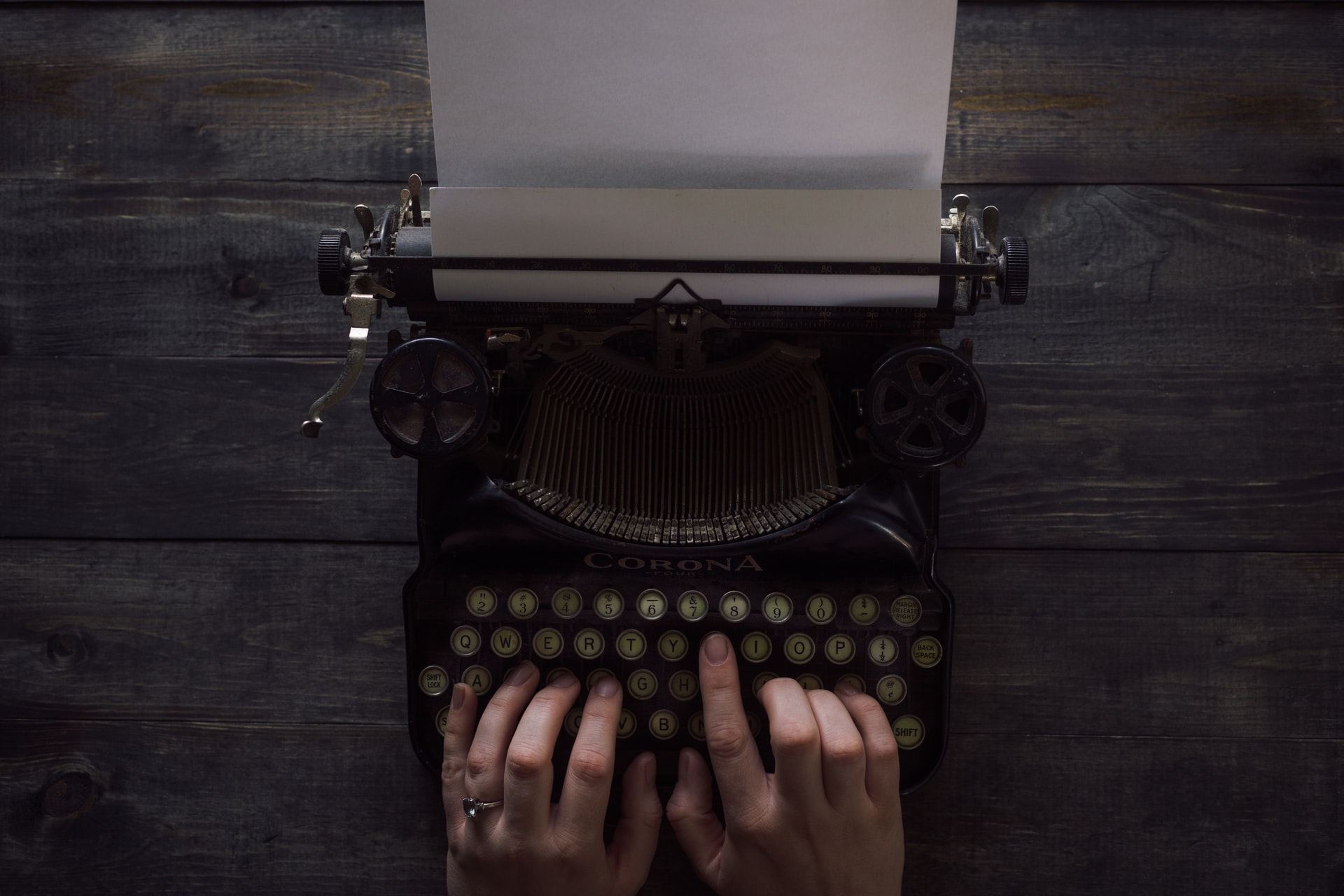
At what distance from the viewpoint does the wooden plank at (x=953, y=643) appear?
1548 mm

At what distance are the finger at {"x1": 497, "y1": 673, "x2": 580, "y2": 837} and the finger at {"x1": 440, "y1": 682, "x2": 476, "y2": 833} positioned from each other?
7 cm

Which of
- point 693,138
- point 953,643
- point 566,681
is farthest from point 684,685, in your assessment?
point 693,138

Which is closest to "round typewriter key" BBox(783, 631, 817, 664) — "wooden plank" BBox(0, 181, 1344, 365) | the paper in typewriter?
the paper in typewriter

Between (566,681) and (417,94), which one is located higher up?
(417,94)

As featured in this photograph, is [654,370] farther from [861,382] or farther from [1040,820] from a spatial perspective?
[1040,820]

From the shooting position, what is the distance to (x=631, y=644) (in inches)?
50.6

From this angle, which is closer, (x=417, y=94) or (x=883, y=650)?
(x=883, y=650)

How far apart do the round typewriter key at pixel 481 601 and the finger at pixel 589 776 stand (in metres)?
0.19

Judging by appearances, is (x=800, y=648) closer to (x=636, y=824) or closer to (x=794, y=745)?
(x=794, y=745)

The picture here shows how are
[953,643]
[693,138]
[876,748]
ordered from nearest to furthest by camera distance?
[693,138] < [876,748] < [953,643]

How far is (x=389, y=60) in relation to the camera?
161 centimetres

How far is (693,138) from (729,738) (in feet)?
2.53

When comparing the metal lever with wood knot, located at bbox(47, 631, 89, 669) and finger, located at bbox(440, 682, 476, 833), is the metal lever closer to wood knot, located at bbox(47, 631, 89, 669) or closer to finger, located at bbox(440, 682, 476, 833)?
finger, located at bbox(440, 682, 476, 833)

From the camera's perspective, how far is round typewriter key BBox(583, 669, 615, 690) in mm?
1299
